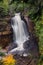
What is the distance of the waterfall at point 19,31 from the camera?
14.0 meters

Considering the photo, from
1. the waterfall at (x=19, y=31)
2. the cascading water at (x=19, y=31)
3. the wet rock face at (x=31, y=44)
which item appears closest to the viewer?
the wet rock face at (x=31, y=44)

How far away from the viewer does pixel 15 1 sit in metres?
18.6

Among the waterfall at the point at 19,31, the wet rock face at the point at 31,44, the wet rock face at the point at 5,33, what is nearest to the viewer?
the wet rock face at the point at 31,44

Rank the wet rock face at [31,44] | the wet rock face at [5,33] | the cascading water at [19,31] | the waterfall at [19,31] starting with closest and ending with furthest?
1. the wet rock face at [31,44]
2. the wet rock face at [5,33]
3. the cascading water at [19,31]
4. the waterfall at [19,31]

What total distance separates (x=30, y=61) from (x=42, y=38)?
173cm

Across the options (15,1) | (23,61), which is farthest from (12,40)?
(15,1)

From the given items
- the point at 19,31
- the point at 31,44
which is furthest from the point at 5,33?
the point at 31,44

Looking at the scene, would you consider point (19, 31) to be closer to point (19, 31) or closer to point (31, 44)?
point (19, 31)

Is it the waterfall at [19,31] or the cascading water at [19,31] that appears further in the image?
the waterfall at [19,31]

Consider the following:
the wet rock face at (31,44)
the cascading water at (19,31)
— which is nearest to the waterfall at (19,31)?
the cascading water at (19,31)

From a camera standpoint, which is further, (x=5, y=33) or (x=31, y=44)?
(x=5, y=33)

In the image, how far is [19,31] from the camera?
14.6m

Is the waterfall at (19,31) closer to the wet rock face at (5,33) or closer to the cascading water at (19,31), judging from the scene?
the cascading water at (19,31)

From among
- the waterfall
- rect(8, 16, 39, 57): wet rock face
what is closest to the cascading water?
the waterfall
